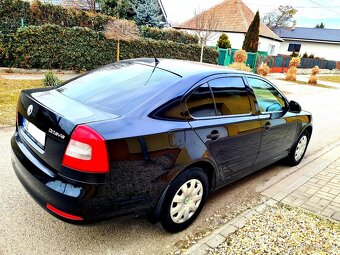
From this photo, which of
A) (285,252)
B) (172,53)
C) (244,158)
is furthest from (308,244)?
(172,53)

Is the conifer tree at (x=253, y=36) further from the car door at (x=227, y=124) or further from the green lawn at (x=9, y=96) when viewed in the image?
the car door at (x=227, y=124)

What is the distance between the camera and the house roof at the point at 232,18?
1146 inches

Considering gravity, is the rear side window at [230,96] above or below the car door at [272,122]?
above

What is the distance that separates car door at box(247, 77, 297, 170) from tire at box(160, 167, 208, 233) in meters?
1.22

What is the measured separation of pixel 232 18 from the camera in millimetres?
30234

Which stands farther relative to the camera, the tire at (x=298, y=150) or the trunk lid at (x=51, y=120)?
the tire at (x=298, y=150)

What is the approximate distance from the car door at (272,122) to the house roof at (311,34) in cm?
5276

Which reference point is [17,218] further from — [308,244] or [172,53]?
[172,53]

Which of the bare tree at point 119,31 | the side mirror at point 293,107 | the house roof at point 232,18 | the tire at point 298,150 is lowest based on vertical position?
the tire at point 298,150

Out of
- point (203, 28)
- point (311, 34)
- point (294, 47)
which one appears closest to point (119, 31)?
point (203, 28)

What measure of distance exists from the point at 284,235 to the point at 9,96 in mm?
7263

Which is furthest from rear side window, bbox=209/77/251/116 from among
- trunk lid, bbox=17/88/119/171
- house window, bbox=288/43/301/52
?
house window, bbox=288/43/301/52

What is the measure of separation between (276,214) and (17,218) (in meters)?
2.81

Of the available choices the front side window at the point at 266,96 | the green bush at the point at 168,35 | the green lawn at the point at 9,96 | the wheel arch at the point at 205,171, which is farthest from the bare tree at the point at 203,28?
the wheel arch at the point at 205,171
